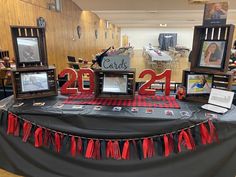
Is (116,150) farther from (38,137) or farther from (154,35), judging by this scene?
(154,35)

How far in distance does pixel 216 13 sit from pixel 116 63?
94 cm

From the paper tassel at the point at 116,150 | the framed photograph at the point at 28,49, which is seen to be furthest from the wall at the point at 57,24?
the paper tassel at the point at 116,150

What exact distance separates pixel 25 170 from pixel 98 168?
0.69 metres

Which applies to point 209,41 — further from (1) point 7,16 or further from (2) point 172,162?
(1) point 7,16

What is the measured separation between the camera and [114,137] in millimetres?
1531

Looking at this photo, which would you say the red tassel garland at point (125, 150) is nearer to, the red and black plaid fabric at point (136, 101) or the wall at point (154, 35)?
the red and black plaid fabric at point (136, 101)

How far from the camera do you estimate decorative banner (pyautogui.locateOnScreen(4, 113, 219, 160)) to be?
144cm

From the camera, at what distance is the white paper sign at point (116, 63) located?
1763mm

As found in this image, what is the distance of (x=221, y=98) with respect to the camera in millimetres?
1602

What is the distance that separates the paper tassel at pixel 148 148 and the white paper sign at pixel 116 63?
2.18 feet

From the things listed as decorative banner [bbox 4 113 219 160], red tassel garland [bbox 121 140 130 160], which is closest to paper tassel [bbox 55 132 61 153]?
decorative banner [bbox 4 113 219 160]

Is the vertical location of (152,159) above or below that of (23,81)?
below

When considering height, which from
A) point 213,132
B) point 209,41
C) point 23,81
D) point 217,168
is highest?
point 209,41

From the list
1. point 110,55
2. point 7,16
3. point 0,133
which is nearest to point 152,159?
point 110,55
